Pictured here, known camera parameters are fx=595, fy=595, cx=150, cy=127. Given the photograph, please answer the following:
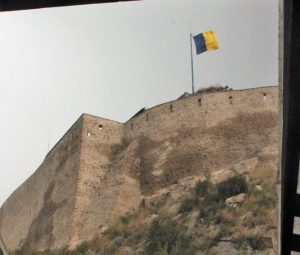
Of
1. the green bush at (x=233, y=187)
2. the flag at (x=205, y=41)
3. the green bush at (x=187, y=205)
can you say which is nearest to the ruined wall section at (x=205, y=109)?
the green bush at (x=233, y=187)

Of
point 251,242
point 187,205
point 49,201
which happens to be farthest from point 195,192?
point 49,201

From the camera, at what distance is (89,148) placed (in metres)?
23.5

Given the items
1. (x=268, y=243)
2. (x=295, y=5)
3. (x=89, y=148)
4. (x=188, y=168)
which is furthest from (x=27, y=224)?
(x=295, y=5)

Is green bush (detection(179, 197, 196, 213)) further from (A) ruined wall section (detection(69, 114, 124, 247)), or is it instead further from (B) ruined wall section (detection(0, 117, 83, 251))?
(B) ruined wall section (detection(0, 117, 83, 251))

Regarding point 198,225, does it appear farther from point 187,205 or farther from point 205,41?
point 205,41

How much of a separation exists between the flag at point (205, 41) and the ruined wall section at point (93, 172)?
16.4ft

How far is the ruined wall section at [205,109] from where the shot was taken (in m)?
22.1

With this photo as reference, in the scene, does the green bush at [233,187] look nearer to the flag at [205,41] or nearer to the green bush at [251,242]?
the green bush at [251,242]

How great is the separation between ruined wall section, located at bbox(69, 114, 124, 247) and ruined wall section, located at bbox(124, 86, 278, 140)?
4.52ft

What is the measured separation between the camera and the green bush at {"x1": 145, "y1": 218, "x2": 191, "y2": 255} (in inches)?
648

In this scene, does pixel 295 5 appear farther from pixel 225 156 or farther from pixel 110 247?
pixel 225 156

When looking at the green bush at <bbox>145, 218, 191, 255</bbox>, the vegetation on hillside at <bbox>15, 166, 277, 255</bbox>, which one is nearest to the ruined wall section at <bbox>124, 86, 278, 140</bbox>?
the vegetation on hillside at <bbox>15, 166, 277, 255</bbox>

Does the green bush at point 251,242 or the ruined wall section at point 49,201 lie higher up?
the ruined wall section at point 49,201

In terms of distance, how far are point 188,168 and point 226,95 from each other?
335cm
